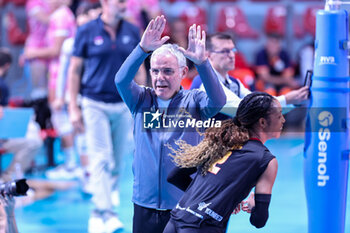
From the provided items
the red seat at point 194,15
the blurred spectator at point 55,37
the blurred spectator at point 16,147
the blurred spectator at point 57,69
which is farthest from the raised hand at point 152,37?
the red seat at point 194,15

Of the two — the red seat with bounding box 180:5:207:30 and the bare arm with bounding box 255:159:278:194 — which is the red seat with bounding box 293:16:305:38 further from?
the bare arm with bounding box 255:159:278:194

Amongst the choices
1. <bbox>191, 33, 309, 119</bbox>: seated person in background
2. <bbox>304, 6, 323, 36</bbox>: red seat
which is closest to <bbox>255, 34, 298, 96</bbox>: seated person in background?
<bbox>304, 6, 323, 36</bbox>: red seat

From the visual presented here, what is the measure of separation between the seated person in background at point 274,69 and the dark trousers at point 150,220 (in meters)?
7.67

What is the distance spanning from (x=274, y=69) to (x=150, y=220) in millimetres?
8136

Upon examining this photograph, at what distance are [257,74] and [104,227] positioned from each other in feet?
22.2

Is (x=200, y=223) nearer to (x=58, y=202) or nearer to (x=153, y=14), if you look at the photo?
(x=58, y=202)

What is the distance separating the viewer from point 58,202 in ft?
22.0

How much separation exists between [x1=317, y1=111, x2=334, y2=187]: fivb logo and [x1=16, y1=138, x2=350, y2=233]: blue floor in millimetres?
1274

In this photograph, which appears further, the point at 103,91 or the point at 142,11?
the point at 142,11

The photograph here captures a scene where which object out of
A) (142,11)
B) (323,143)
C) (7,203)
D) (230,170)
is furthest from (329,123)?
(142,11)

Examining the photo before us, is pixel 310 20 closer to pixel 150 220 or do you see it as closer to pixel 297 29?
pixel 297 29

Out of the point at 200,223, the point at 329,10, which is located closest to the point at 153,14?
the point at 329,10

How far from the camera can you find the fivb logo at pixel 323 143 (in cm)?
373

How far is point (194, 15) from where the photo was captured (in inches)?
481
